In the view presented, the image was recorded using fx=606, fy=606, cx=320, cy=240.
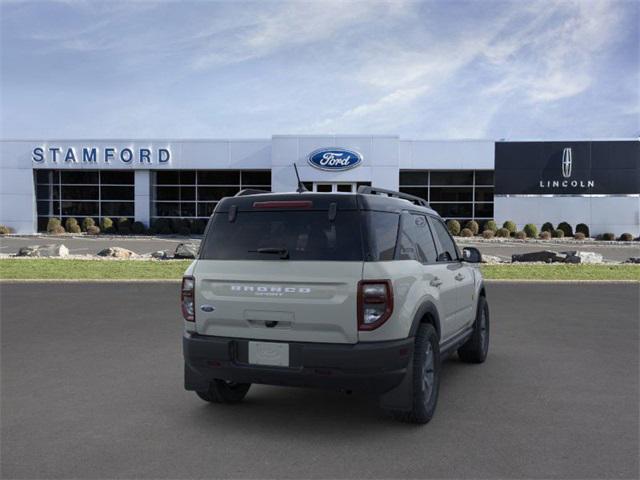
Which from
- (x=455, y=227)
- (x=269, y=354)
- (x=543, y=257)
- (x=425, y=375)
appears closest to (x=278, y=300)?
(x=269, y=354)

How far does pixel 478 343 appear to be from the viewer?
702cm

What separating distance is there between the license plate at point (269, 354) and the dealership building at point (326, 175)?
29595 millimetres

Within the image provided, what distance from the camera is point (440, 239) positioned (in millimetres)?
6336

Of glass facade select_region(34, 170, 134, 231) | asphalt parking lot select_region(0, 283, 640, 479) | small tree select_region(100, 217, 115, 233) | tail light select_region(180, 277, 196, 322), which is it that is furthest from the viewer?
glass facade select_region(34, 170, 134, 231)

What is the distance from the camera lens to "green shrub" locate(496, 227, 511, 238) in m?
34.2

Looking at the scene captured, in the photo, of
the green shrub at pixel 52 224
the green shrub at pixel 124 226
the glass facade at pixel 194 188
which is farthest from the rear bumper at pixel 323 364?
the green shrub at pixel 52 224

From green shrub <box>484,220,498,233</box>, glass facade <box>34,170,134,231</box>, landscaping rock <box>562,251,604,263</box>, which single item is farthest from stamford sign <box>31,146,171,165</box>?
landscaping rock <box>562,251,604,263</box>

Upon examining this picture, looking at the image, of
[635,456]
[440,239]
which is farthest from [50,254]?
[635,456]

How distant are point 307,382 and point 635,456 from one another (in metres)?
2.38

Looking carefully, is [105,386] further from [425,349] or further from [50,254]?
[50,254]

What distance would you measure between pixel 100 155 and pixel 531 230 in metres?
26.2

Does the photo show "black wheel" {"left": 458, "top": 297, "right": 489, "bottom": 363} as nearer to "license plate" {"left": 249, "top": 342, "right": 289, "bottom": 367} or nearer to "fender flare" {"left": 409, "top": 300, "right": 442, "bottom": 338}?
"fender flare" {"left": 409, "top": 300, "right": 442, "bottom": 338}

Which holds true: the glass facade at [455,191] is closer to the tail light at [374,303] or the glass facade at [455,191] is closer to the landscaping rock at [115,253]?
the landscaping rock at [115,253]

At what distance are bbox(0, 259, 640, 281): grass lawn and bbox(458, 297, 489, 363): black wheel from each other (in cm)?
843
